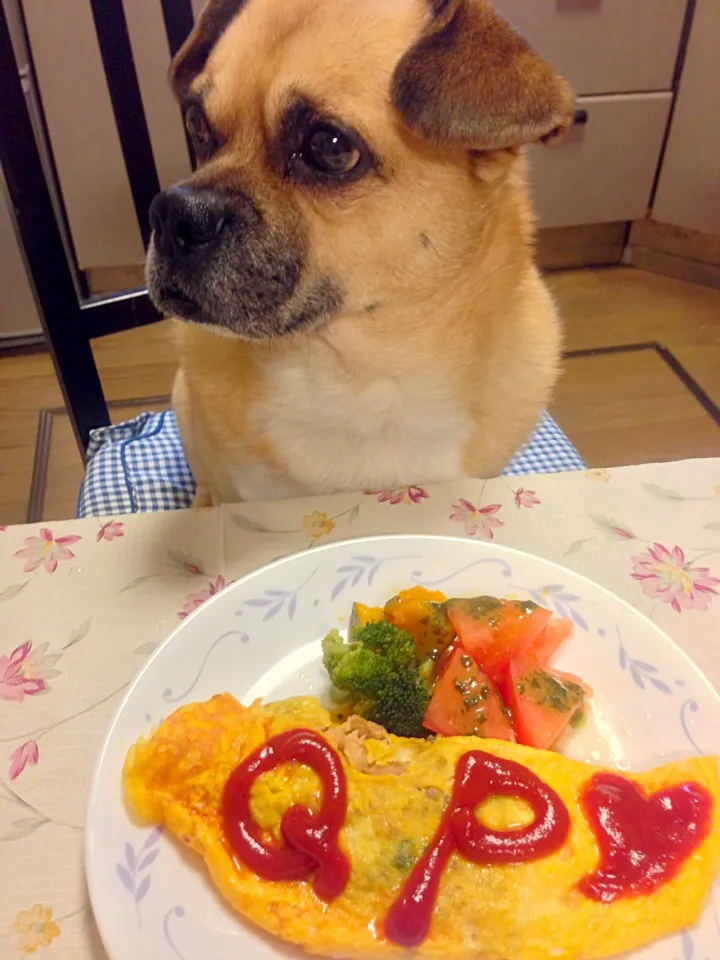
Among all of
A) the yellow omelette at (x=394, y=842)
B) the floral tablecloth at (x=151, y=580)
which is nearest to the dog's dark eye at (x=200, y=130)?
the floral tablecloth at (x=151, y=580)

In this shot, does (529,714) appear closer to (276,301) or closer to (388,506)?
(388,506)

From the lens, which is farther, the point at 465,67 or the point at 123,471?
the point at 123,471

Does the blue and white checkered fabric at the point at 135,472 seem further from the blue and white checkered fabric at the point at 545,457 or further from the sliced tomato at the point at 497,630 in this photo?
the sliced tomato at the point at 497,630

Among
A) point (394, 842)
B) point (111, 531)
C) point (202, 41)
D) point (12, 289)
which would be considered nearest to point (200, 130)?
point (202, 41)

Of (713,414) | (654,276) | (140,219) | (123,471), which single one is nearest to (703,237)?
(654,276)

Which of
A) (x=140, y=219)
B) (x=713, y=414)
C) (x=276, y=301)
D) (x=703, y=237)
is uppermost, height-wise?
(x=276, y=301)

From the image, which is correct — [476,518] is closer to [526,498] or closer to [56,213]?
[526,498]
